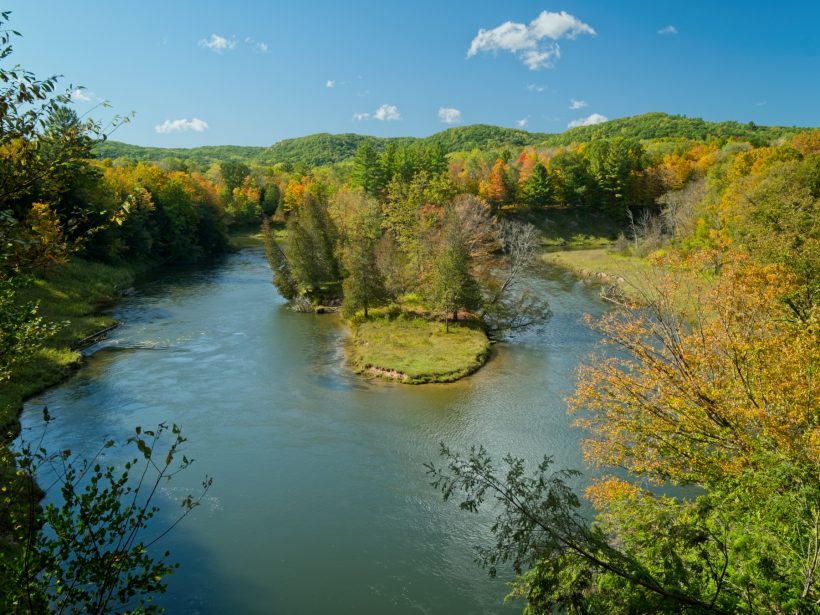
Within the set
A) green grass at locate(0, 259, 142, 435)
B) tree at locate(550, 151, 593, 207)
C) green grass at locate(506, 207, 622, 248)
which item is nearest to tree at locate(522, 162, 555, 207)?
green grass at locate(506, 207, 622, 248)

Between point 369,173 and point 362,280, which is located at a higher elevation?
point 369,173

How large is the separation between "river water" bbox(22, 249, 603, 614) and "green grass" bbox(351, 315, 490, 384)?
1.18m

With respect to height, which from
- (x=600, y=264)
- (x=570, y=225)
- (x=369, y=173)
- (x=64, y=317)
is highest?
(x=369, y=173)

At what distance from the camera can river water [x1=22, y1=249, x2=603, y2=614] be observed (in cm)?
1540

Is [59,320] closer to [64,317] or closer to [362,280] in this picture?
[64,317]

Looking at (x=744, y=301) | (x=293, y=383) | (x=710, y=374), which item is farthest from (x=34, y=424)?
(x=744, y=301)

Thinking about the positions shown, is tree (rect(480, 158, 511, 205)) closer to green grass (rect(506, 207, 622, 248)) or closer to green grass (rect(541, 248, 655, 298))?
green grass (rect(506, 207, 622, 248))

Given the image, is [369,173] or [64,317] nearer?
[64,317]

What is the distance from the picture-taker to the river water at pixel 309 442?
1540 cm

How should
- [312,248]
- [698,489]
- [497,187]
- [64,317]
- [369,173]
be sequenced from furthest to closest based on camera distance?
[497,187] < [369,173] < [312,248] < [64,317] < [698,489]

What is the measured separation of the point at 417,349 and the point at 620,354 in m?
13.8

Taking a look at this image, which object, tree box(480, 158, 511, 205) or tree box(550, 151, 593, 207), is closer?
tree box(480, 158, 511, 205)

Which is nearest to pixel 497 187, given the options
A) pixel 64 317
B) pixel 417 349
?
pixel 417 349

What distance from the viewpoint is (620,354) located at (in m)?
33.4
